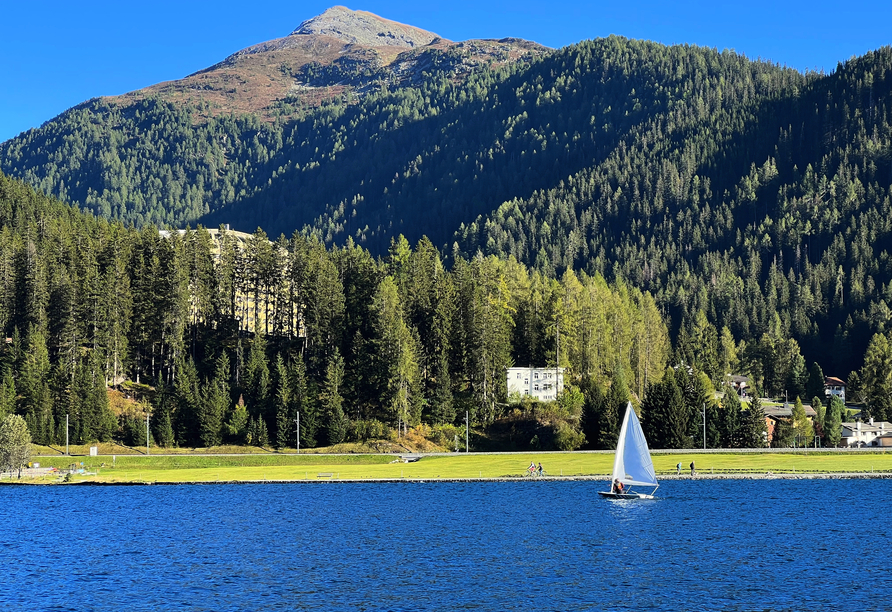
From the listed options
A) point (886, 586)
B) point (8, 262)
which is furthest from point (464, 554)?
point (8, 262)

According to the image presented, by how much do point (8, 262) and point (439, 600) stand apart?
136m

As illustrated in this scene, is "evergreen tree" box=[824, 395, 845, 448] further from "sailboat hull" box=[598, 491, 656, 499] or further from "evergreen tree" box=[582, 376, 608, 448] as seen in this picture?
"sailboat hull" box=[598, 491, 656, 499]

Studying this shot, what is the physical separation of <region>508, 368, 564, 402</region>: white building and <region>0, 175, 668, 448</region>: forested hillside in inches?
97.8

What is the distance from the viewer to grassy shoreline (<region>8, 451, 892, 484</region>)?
124125mm

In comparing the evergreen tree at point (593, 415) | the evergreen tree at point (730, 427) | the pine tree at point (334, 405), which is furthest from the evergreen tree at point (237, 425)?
the evergreen tree at point (730, 427)

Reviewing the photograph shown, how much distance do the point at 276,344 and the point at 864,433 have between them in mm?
109533

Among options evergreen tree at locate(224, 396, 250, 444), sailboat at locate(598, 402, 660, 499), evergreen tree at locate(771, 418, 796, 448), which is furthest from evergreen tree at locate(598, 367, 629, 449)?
evergreen tree at locate(224, 396, 250, 444)

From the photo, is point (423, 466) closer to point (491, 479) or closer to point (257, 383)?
point (491, 479)

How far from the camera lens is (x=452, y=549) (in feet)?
244

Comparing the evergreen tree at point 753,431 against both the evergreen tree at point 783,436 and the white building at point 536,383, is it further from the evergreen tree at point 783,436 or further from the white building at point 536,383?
the white building at point 536,383

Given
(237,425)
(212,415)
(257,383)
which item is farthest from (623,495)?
(257,383)

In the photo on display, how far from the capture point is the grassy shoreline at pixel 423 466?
12412 centimetres

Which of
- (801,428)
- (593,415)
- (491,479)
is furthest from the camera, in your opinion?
(801,428)

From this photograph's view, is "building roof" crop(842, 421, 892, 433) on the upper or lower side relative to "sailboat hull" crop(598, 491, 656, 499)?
upper
